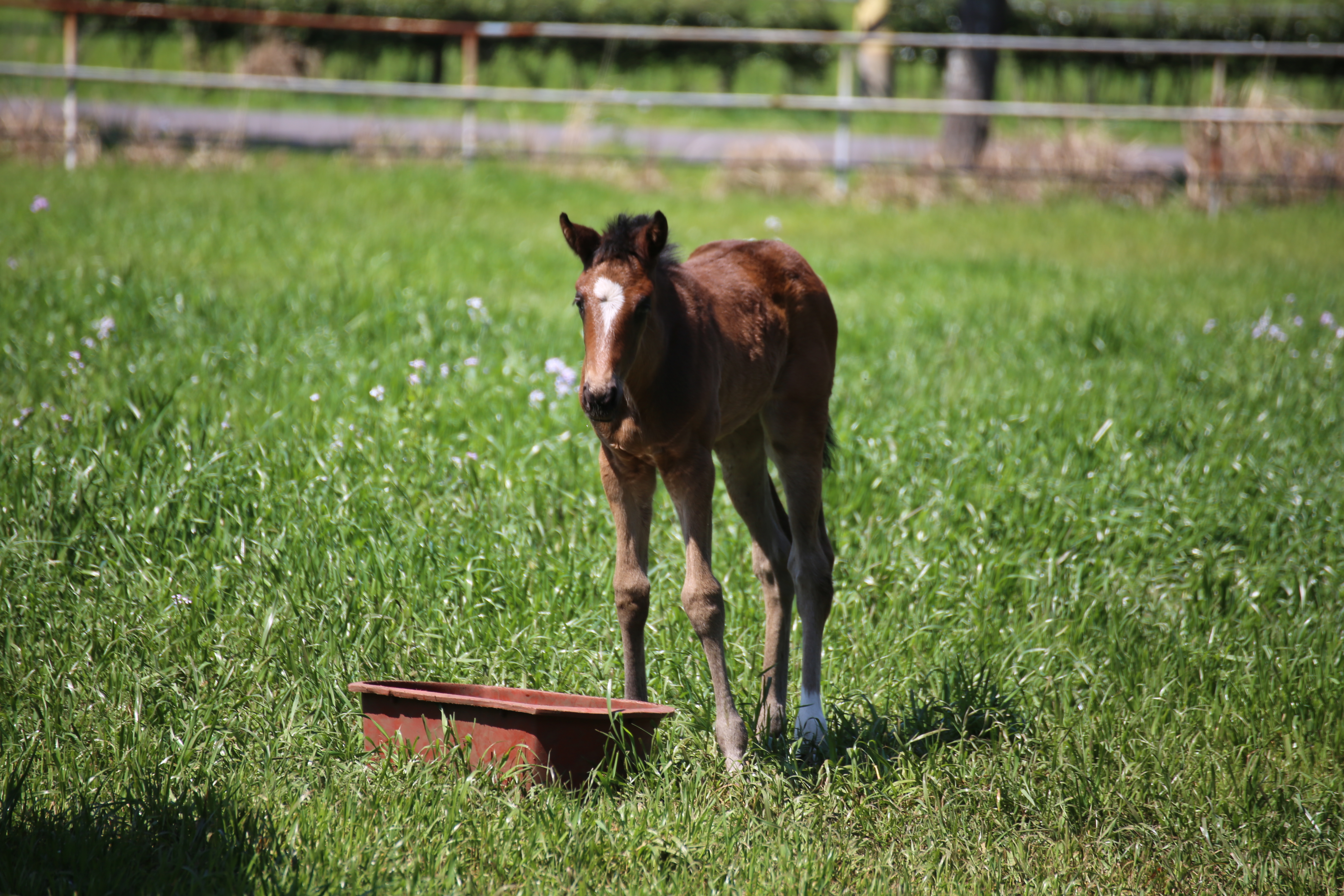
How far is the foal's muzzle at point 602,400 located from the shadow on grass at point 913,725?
3.99 ft

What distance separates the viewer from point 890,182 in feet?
43.7

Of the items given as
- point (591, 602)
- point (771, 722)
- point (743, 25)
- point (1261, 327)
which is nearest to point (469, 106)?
point (743, 25)

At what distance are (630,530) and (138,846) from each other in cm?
144

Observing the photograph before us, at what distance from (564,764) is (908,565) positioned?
1.91 m

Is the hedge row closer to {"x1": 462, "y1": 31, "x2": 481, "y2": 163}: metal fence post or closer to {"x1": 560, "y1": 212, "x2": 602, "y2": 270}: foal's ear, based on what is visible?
{"x1": 462, "y1": 31, "x2": 481, "y2": 163}: metal fence post

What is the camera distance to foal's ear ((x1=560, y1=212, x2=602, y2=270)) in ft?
9.46

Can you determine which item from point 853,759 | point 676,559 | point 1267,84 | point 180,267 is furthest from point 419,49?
point 853,759

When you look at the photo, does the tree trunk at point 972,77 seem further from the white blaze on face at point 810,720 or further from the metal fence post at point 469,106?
the white blaze on face at point 810,720

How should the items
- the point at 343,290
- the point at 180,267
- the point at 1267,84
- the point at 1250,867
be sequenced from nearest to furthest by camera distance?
the point at 1250,867 → the point at 343,290 → the point at 180,267 → the point at 1267,84

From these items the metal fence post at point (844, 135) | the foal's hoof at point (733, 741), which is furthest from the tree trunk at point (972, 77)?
the foal's hoof at point (733, 741)

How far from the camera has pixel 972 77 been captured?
14.3 meters

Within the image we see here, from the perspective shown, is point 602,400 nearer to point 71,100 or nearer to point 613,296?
point 613,296

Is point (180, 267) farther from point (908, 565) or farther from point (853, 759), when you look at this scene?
point (853, 759)

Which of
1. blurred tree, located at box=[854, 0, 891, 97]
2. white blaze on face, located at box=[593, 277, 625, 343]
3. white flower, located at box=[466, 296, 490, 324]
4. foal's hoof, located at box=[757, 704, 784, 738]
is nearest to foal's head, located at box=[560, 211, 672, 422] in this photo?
white blaze on face, located at box=[593, 277, 625, 343]
